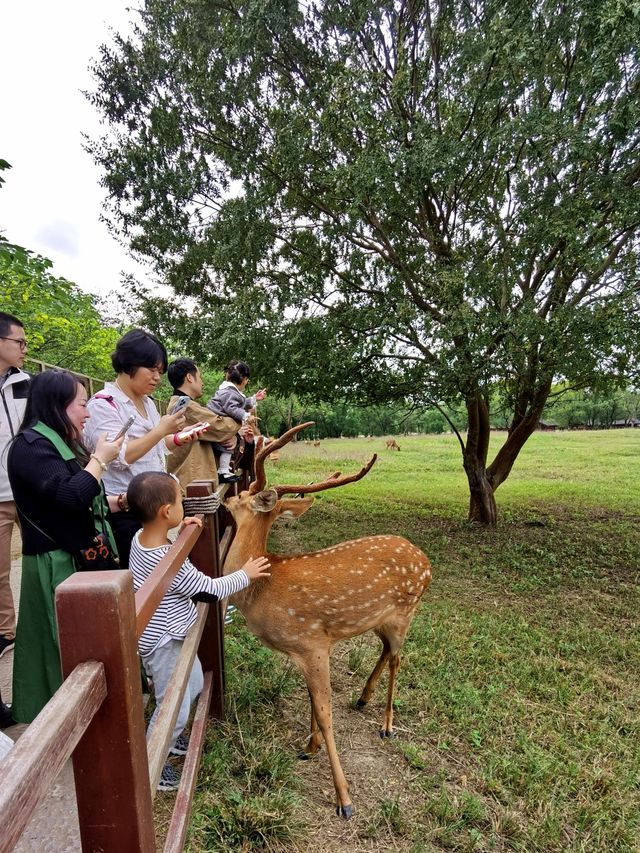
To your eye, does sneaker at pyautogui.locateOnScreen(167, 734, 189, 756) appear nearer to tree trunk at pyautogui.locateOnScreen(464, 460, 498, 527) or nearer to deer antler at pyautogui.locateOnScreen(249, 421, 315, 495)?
deer antler at pyautogui.locateOnScreen(249, 421, 315, 495)

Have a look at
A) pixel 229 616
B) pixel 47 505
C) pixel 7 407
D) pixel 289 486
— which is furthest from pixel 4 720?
pixel 229 616

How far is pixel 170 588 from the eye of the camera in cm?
221

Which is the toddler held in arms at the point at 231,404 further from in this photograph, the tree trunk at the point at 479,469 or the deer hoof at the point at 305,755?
the tree trunk at the point at 479,469

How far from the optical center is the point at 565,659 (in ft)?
14.9

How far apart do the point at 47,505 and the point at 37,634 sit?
23.0 inches

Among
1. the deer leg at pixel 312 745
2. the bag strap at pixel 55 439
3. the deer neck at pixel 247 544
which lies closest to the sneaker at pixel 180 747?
the deer leg at pixel 312 745

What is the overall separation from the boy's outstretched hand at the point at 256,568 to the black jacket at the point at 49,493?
77cm

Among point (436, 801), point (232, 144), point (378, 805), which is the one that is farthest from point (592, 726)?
point (232, 144)

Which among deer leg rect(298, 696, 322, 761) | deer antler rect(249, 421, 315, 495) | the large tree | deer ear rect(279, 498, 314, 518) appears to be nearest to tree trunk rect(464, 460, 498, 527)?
Result: the large tree

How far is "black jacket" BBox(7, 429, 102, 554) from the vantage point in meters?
1.97

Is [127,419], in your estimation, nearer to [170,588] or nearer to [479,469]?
[170,588]

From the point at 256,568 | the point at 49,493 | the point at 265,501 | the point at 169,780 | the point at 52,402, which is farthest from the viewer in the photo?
the point at 265,501

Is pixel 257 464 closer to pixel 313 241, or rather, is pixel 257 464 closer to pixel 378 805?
pixel 378 805

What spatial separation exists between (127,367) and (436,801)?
2891mm
